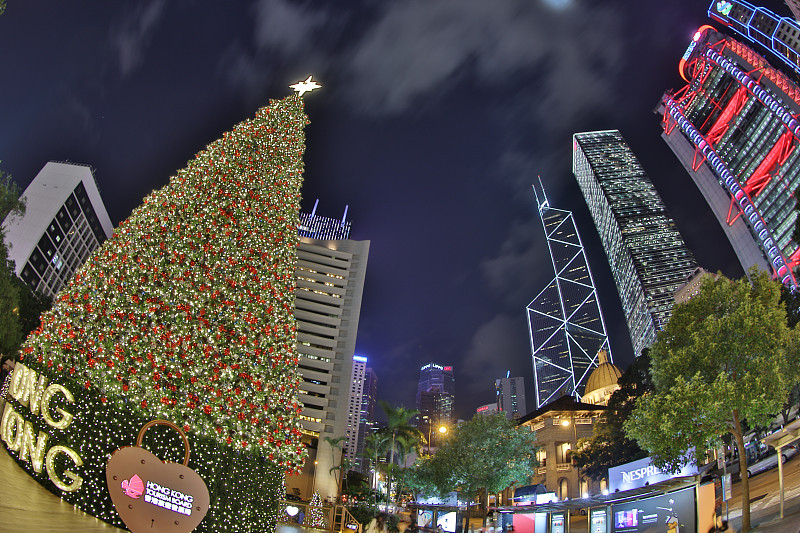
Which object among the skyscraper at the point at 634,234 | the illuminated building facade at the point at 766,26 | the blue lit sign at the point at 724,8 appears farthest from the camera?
the skyscraper at the point at 634,234

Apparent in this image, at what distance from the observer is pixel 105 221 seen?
7925 centimetres

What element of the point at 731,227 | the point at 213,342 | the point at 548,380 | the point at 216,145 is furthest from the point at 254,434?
the point at 548,380

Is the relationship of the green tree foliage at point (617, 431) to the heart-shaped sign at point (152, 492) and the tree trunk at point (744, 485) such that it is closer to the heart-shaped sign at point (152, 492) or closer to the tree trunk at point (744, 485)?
the tree trunk at point (744, 485)

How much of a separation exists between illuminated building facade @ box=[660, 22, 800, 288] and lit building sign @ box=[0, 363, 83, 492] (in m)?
76.6

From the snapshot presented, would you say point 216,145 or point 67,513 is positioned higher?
point 216,145

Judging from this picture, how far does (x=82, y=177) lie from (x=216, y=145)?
71434mm

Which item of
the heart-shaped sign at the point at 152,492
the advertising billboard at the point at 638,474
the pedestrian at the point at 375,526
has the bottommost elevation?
the pedestrian at the point at 375,526

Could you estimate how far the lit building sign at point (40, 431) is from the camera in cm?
795

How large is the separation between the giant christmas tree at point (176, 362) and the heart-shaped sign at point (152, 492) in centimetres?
42

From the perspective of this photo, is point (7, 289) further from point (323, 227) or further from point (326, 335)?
point (323, 227)

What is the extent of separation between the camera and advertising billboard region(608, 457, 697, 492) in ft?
53.9

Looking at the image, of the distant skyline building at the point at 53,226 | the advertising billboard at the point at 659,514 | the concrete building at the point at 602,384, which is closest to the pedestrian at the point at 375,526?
the advertising billboard at the point at 659,514

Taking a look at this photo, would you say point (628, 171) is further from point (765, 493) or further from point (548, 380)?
point (765, 493)

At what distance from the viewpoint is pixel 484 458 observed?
31.2m
